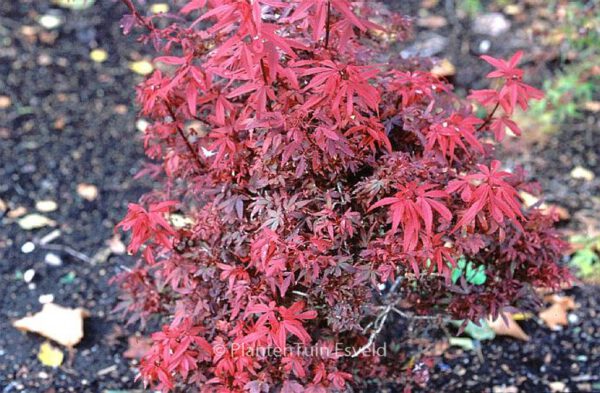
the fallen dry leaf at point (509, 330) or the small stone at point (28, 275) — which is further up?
the fallen dry leaf at point (509, 330)

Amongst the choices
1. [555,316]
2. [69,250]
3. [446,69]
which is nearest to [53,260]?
[69,250]

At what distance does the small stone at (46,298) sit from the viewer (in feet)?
9.53

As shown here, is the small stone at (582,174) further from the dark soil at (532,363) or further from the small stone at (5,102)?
the small stone at (5,102)

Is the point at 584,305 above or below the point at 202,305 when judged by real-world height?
below

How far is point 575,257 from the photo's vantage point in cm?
317

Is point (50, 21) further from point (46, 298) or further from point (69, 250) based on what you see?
point (46, 298)

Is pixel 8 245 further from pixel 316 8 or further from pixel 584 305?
pixel 584 305

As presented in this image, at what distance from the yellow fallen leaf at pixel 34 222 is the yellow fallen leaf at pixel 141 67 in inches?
48.4

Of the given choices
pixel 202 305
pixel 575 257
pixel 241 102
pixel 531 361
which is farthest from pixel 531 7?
pixel 202 305

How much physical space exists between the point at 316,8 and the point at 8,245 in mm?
2045

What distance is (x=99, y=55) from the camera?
4289 mm

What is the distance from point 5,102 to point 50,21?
0.77 m

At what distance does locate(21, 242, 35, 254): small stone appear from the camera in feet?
10.2

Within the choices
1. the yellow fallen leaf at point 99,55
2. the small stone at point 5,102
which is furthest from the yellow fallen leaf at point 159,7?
the small stone at point 5,102
